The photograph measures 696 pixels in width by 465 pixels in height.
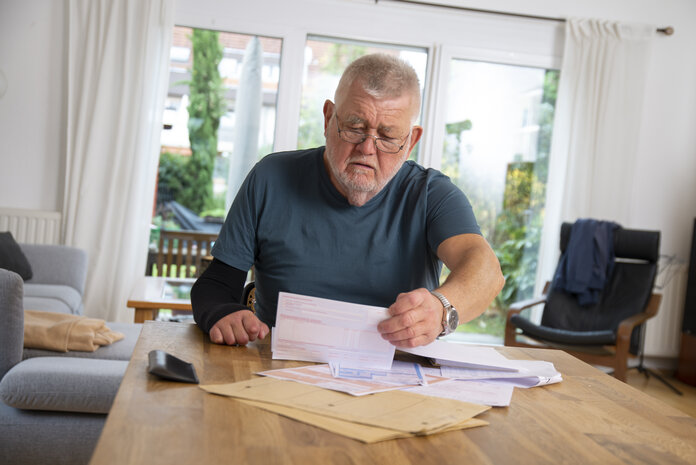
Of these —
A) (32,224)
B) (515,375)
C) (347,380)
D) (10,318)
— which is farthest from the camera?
(32,224)

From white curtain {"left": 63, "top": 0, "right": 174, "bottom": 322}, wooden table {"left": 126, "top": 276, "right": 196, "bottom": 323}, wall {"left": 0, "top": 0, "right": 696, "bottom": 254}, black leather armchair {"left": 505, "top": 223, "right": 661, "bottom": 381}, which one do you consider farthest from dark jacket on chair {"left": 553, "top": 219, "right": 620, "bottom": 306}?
white curtain {"left": 63, "top": 0, "right": 174, "bottom": 322}

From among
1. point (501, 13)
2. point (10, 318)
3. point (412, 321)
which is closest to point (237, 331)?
point (412, 321)

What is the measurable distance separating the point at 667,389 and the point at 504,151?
6.49 feet

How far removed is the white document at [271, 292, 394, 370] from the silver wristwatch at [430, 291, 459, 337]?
0.45 ft

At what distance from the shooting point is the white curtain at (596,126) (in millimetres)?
4848

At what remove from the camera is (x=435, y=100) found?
4.84 meters

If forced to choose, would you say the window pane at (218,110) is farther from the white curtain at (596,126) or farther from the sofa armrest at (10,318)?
the sofa armrest at (10,318)

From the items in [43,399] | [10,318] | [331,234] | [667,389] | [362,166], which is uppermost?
[362,166]

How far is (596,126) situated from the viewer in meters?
4.89

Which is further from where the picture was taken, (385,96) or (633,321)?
(633,321)

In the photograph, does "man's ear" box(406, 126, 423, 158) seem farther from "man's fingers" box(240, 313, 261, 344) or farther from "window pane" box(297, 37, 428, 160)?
"window pane" box(297, 37, 428, 160)

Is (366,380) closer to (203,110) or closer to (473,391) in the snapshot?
(473,391)

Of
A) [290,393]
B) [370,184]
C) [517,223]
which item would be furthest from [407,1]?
[290,393]

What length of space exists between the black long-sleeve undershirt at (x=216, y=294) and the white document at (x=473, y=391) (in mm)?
452
